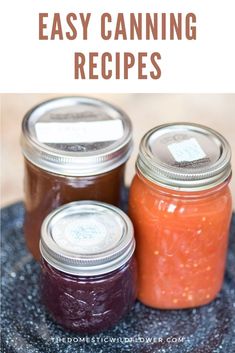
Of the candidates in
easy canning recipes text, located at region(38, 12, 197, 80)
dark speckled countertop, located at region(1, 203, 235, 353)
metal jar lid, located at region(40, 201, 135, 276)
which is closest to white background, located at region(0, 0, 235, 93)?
easy canning recipes text, located at region(38, 12, 197, 80)

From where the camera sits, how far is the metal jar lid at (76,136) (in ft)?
3.16

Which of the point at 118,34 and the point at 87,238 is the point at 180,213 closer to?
the point at 87,238

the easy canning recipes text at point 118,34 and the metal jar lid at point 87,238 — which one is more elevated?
the easy canning recipes text at point 118,34

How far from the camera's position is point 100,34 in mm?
945

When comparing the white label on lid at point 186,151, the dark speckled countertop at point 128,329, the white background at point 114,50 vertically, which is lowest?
the dark speckled countertop at point 128,329

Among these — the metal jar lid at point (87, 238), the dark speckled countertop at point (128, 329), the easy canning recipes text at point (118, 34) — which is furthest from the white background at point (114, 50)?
the dark speckled countertop at point (128, 329)

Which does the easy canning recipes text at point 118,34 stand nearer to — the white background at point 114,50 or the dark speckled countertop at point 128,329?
the white background at point 114,50

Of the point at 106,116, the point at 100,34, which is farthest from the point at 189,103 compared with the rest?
the point at 100,34

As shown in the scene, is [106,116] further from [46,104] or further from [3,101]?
[3,101]

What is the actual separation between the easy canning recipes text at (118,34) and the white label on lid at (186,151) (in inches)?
3.2

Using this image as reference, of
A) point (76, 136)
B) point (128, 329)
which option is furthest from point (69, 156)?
point (128, 329)

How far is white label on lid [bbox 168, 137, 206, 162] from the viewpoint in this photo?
3.11 ft

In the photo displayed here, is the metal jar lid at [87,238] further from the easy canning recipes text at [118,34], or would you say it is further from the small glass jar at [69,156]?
the easy canning recipes text at [118,34]

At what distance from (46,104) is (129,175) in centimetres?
27
